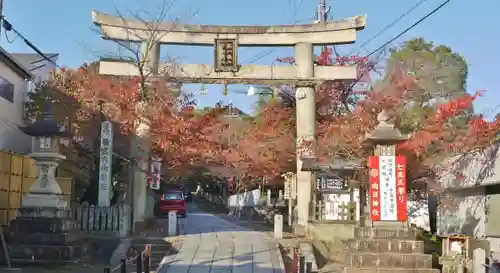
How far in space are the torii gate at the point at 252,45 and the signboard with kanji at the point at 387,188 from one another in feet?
24.9

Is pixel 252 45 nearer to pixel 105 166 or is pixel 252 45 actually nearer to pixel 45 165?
pixel 105 166

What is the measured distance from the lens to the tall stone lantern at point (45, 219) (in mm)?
16656

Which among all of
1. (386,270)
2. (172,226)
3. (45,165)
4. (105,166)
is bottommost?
(386,270)

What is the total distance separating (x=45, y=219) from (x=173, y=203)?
68.9 ft

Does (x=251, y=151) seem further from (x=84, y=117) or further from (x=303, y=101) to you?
(x=84, y=117)

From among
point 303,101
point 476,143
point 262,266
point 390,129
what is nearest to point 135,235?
point 262,266

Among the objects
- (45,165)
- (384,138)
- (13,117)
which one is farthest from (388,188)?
(13,117)

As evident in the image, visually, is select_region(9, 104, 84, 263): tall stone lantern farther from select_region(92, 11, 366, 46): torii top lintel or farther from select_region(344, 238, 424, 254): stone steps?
select_region(344, 238, 424, 254): stone steps

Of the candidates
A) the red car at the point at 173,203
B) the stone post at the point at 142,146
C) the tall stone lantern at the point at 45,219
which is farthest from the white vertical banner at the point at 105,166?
the red car at the point at 173,203

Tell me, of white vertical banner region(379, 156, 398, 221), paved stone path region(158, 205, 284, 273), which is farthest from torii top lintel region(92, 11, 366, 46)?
white vertical banner region(379, 156, 398, 221)

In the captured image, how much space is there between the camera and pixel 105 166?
814 inches

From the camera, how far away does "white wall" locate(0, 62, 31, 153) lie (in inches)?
959

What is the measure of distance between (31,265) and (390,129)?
10.8m

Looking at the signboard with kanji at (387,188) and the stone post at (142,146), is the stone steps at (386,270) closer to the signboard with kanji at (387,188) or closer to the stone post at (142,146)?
the signboard with kanji at (387,188)
